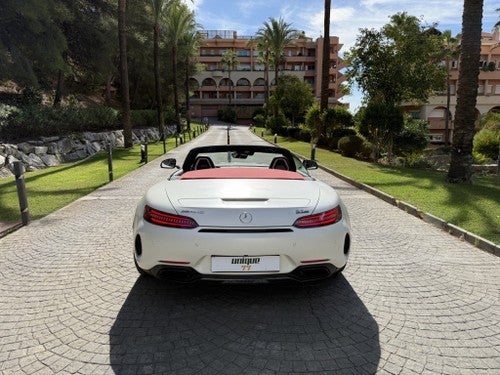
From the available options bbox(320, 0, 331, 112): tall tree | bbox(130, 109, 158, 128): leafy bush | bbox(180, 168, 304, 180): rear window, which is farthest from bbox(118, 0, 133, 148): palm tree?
bbox(180, 168, 304, 180): rear window

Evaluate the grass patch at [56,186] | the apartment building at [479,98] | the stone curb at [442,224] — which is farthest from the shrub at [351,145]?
the apartment building at [479,98]

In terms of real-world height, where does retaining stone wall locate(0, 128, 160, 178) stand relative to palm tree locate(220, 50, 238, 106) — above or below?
below

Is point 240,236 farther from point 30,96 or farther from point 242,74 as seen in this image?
point 242,74

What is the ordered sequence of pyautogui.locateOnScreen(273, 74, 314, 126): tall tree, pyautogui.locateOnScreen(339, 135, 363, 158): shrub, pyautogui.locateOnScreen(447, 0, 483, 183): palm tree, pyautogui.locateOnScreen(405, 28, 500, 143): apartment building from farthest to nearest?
1. pyautogui.locateOnScreen(405, 28, 500, 143): apartment building
2. pyautogui.locateOnScreen(273, 74, 314, 126): tall tree
3. pyautogui.locateOnScreen(339, 135, 363, 158): shrub
4. pyautogui.locateOnScreen(447, 0, 483, 183): palm tree

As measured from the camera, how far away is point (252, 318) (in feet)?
10.7

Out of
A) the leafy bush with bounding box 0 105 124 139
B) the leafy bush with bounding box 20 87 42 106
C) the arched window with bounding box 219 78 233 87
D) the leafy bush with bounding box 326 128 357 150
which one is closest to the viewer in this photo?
A: the leafy bush with bounding box 0 105 124 139

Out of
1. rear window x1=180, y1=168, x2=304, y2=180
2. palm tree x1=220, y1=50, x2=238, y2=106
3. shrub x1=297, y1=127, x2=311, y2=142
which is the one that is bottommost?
shrub x1=297, y1=127, x2=311, y2=142

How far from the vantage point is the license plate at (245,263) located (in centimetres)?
305

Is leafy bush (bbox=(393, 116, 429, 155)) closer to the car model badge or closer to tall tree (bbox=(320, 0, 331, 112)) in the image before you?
tall tree (bbox=(320, 0, 331, 112))

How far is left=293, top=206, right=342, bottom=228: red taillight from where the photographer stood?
3115 millimetres

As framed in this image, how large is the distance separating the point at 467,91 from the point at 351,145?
30.4 ft

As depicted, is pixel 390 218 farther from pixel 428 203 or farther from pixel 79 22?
pixel 79 22

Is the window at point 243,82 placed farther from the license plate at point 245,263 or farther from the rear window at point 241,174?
the license plate at point 245,263

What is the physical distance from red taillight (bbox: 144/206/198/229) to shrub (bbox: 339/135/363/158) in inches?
683
